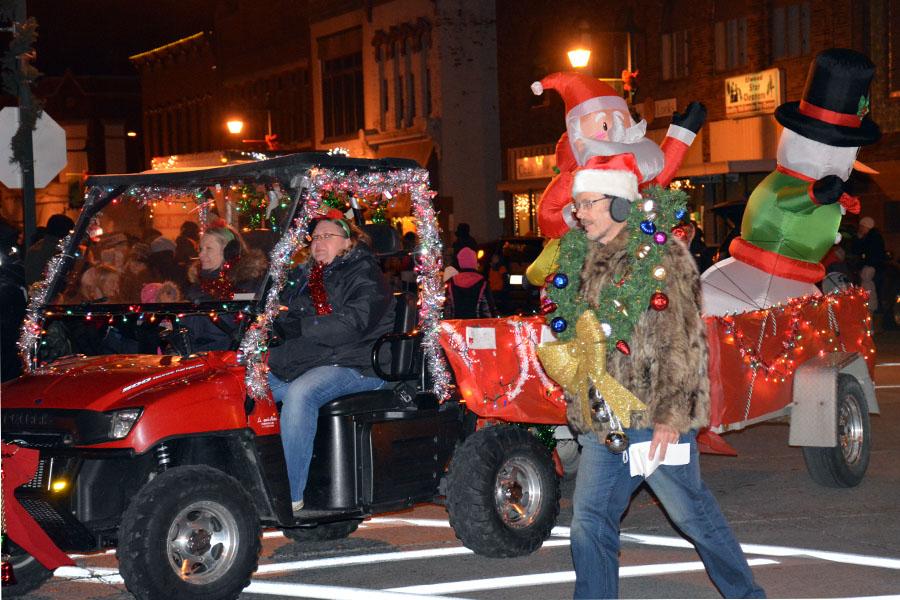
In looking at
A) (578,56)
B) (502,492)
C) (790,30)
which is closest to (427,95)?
(790,30)

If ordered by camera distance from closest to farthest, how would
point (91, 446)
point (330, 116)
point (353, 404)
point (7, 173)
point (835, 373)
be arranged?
A: point (91, 446)
point (353, 404)
point (835, 373)
point (7, 173)
point (330, 116)

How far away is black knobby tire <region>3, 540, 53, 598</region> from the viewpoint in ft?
22.6

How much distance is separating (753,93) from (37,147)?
1939 cm

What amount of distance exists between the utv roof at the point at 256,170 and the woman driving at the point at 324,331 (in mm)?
308

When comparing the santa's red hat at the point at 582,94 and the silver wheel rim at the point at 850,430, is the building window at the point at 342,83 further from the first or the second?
the silver wheel rim at the point at 850,430

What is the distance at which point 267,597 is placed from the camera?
22.4ft

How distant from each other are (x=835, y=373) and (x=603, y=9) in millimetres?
26286

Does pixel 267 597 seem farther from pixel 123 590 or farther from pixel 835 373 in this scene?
pixel 835 373

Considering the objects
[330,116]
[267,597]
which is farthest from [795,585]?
[330,116]

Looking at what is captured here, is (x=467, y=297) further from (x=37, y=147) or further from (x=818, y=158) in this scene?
(x=818, y=158)

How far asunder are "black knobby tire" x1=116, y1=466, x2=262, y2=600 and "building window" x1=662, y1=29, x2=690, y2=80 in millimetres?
26085

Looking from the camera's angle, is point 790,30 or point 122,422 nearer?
point 122,422

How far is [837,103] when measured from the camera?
31.9ft

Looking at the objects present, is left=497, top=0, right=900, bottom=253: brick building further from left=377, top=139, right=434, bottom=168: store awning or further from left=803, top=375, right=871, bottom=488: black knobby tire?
left=803, top=375, right=871, bottom=488: black knobby tire
